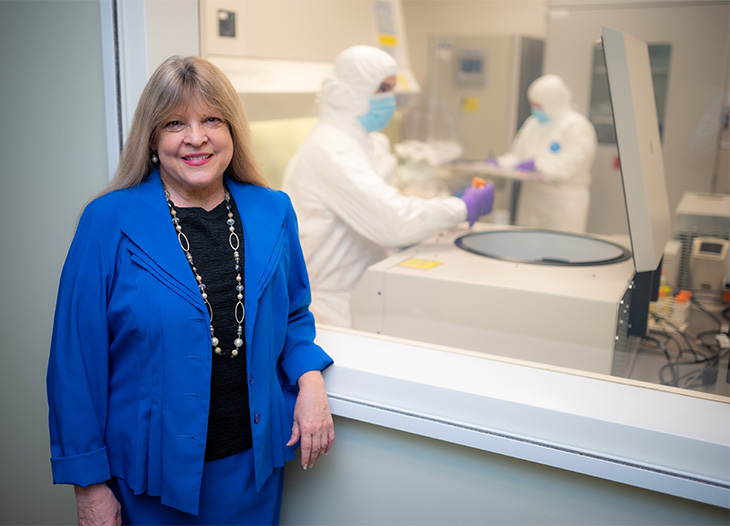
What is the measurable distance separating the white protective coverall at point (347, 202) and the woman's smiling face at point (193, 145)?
52cm

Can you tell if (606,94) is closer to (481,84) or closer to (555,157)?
(555,157)

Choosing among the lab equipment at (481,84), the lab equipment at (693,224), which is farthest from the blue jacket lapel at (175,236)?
the lab equipment at (481,84)

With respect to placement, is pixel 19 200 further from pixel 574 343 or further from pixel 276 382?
pixel 574 343

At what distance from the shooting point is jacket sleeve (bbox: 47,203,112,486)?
3.35 ft

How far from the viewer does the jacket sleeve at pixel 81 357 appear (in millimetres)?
1021

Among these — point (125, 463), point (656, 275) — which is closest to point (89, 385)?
point (125, 463)

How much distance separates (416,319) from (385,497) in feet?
1.25

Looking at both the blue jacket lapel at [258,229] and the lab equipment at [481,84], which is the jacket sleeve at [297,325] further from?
the lab equipment at [481,84]

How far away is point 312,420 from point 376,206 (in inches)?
24.7

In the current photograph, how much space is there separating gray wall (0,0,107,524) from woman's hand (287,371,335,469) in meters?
0.68

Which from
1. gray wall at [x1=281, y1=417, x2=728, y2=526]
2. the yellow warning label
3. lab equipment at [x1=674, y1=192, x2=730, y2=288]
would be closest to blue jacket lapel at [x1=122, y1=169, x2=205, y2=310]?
gray wall at [x1=281, y1=417, x2=728, y2=526]

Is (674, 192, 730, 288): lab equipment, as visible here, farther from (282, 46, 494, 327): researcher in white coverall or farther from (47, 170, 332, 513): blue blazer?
(47, 170, 332, 513): blue blazer

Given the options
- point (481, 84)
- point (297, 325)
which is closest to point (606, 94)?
point (297, 325)

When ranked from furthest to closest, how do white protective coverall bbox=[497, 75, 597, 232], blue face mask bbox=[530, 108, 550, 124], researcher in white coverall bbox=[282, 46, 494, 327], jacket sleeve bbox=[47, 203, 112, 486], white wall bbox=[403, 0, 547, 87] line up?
white wall bbox=[403, 0, 547, 87]
blue face mask bbox=[530, 108, 550, 124]
white protective coverall bbox=[497, 75, 597, 232]
researcher in white coverall bbox=[282, 46, 494, 327]
jacket sleeve bbox=[47, 203, 112, 486]
